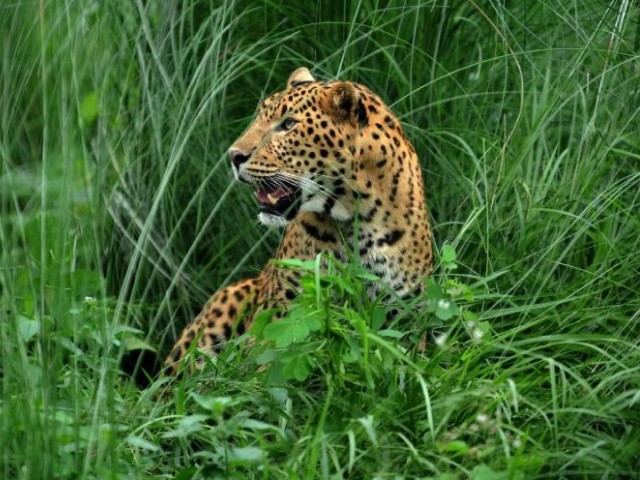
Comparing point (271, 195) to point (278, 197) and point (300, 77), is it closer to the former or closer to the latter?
point (278, 197)

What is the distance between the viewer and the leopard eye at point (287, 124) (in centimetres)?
580

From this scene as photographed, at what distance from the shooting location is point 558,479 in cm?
418

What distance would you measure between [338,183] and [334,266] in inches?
15.3

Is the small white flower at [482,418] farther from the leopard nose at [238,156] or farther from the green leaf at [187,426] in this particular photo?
the leopard nose at [238,156]

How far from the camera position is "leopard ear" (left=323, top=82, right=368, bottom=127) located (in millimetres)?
5672

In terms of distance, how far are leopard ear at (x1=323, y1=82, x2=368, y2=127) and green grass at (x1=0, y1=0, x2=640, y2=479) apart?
1.32 ft

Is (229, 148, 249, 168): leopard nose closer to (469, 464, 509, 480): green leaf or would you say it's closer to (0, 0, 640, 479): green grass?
(0, 0, 640, 479): green grass

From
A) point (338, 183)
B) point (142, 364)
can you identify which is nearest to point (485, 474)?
point (338, 183)

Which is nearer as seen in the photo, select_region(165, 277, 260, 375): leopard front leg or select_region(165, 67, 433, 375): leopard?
select_region(165, 67, 433, 375): leopard

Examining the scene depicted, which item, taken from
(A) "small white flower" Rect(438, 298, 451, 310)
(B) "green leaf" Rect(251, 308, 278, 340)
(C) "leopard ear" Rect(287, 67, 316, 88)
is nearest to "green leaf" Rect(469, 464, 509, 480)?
(A) "small white flower" Rect(438, 298, 451, 310)

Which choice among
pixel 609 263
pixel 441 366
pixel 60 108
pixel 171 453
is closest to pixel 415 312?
pixel 441 366

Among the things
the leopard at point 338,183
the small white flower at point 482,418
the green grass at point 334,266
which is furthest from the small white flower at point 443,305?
the leopard at point 338,183

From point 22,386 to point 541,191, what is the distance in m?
2.59

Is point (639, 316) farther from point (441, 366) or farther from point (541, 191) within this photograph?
point (541, 191)
